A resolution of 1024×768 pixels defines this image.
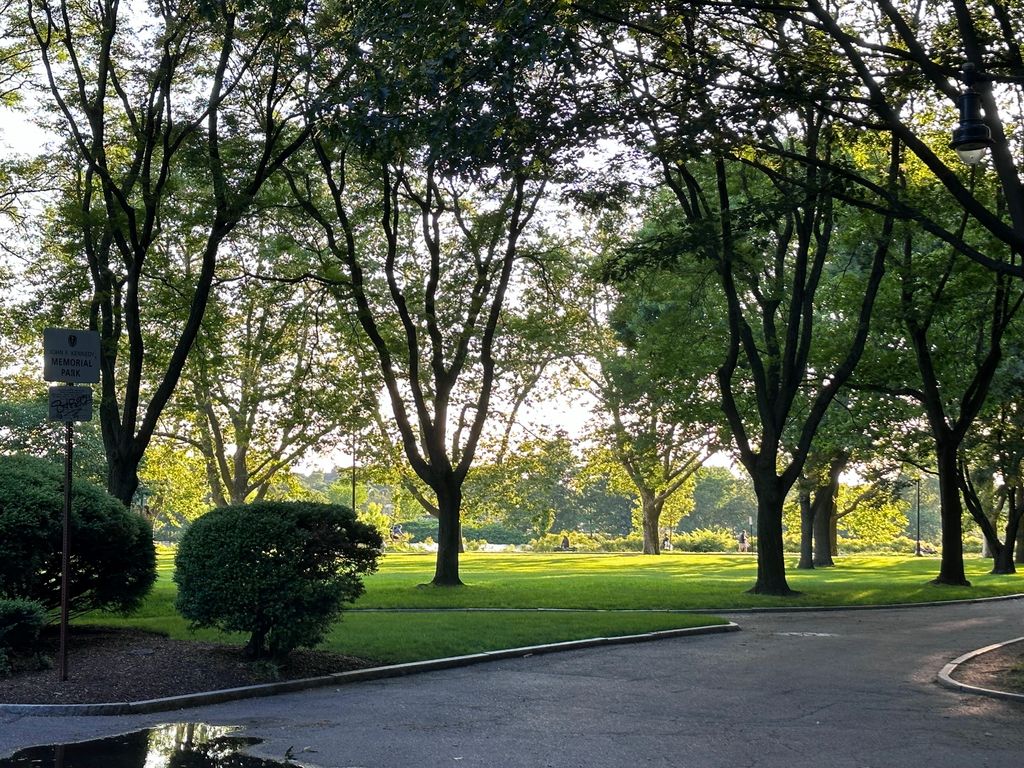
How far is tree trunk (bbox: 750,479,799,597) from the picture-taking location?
25.0 meters

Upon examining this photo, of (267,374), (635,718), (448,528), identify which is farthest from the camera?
(267,374)

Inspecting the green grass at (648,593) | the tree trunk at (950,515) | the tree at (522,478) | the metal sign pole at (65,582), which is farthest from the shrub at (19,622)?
Result: the tree at (522,478)

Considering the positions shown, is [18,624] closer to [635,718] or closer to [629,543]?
[635,718]

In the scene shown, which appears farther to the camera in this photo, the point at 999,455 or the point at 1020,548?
the point at 1020,548

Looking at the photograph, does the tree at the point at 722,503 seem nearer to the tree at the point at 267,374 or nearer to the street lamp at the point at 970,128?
the tree at the point at 267,374

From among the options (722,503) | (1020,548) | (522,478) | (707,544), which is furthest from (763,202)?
(722,503)

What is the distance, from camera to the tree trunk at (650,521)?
58.1m

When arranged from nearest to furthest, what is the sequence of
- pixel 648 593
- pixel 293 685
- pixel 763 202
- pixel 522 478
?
1. pixel 293 685
2. pixel 763 202
3. pixel 648 593
4. pixel 522 478

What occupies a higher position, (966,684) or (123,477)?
(123,477)

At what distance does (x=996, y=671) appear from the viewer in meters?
12.9

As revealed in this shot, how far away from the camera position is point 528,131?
1285cm

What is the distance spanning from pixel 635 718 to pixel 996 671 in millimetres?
5997

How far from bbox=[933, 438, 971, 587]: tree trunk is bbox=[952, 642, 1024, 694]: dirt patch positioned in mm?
14586

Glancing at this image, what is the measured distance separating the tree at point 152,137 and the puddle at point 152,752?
12398 millimetres
